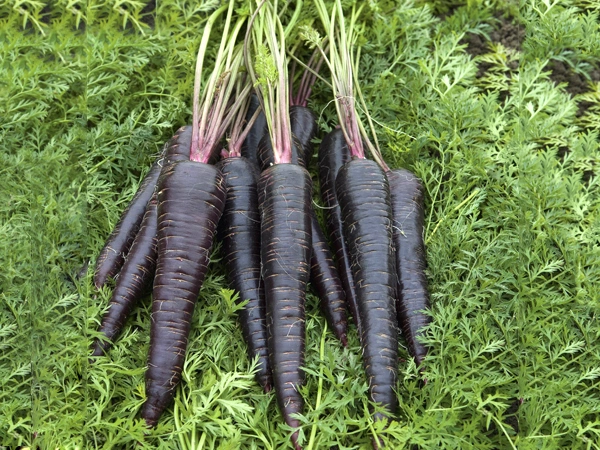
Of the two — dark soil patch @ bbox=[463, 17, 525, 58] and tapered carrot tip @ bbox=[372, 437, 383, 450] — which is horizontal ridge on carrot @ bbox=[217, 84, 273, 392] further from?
dark soil patch @ bbox=[463, 17, 525, 58]

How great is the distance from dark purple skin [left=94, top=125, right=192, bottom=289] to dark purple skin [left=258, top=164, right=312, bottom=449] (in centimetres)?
48

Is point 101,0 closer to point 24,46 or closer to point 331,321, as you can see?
point 24,46

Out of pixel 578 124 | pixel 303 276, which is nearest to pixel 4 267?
pixel 303 276

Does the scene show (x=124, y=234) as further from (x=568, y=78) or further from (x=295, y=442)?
(x=568, y=78)

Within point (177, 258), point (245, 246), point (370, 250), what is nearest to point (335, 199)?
point (370, 250)

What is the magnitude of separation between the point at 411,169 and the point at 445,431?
4.47 feet

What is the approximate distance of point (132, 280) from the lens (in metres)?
2.64

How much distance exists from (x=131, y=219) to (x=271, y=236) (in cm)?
71

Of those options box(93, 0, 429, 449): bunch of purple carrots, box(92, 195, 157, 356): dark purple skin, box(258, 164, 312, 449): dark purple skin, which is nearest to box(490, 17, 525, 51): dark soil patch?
box(93, 0, 429, 449): bunch of purple carrots

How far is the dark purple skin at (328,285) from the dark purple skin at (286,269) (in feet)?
0.47

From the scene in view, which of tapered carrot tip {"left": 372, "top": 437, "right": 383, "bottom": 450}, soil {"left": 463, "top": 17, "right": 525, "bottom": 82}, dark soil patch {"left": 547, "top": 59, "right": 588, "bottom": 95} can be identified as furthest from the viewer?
soil {"left": 463, "top": 17, "right": 525, "bottom": 82}

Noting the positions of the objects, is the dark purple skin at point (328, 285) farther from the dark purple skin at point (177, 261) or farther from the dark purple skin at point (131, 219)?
the dark purple skin at point (131, 219)

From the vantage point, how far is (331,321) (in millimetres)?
2674

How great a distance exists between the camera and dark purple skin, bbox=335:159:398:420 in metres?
2.46
